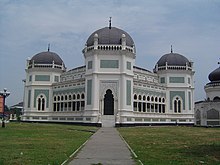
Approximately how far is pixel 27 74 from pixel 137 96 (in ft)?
86.5

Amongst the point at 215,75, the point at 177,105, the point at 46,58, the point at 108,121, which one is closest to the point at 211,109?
the point at 177,105

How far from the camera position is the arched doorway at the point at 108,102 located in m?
52.4

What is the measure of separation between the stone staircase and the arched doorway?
4.98 feet

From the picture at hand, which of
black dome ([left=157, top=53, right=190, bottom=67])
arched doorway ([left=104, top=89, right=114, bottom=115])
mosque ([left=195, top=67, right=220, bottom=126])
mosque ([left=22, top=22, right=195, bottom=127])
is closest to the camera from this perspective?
mosque ([left=22, top=22, right=195, bottom=127])

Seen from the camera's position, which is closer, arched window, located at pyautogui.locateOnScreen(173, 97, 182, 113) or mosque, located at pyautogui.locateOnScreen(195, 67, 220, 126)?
arched window, located at pyautogui.locateOnScreen(173, 97, 182, 113)

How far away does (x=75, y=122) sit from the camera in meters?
55.7

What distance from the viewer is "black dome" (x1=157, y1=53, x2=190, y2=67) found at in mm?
66250

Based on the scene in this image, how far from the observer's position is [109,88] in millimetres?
52000

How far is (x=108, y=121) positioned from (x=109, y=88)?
5.79 metres

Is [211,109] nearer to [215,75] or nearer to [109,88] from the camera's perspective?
[215,75]

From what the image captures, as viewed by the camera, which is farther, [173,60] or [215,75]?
[215,75]

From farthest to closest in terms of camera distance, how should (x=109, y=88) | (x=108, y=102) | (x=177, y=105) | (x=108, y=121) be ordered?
(x=177, y=105), (x=108, y=102), (x=109, y=88), (x=108, y=121)

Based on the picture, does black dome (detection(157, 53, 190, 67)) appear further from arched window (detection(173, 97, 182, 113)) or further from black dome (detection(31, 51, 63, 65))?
black dome (detection(31, 51, 63, 65))

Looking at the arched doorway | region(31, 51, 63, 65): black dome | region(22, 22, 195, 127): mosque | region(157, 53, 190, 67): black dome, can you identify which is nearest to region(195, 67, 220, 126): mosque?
region(22, 22, 195, 127): mosque
